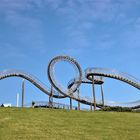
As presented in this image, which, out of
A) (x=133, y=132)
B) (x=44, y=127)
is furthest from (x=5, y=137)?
(x=133, y=132)

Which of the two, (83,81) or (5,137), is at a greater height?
(83,81)

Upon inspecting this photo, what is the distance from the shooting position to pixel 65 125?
27984 millimetres

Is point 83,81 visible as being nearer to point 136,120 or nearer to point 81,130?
point 136,120

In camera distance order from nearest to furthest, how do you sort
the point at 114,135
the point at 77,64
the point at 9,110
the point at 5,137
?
the point at 5,137 → the point at 114,135 → the point at 9,110 → the point at 77,64

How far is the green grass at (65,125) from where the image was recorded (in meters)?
24.1

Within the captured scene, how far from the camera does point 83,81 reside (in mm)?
68250

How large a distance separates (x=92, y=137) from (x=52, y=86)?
4356 cm

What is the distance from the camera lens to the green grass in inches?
950

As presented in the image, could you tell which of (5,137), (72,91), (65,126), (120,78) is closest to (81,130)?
(65,126)

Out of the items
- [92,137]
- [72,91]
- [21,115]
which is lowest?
[92,137]

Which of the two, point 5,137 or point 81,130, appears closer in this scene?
point 5,137

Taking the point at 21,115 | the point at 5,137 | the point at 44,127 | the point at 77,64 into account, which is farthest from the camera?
the point at 77,64

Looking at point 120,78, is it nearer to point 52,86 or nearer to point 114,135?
point 52,86

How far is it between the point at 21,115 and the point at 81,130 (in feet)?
23.1
